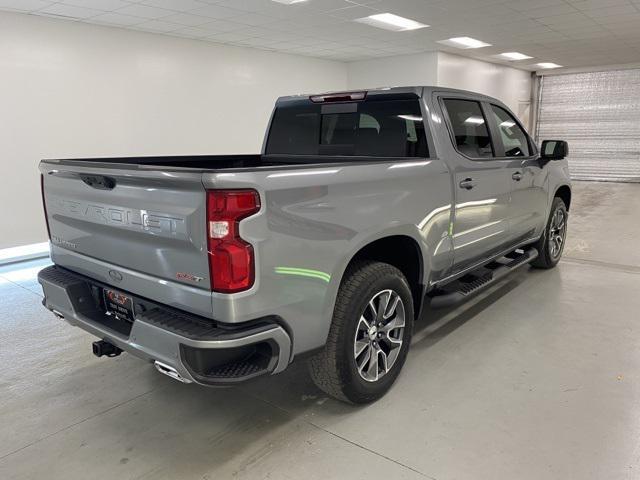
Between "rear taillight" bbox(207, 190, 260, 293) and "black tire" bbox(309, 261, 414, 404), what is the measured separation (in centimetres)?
65

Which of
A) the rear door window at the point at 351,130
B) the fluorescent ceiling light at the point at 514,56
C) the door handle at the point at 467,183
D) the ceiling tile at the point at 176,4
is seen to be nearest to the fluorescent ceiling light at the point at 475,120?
the door handle at the point at 467,183

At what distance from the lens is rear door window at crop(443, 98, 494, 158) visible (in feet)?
10.2

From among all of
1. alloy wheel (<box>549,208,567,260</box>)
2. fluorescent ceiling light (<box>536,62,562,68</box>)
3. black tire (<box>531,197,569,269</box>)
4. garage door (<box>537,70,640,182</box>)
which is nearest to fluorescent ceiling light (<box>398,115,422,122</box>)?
black tire (<box>531,197,569,269</box>)

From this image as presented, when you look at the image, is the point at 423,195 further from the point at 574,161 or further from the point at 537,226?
the point at 574,161

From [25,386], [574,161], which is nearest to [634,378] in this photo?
[25,386]

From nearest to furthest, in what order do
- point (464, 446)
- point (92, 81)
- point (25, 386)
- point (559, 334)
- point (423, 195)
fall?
point (464, 446)
point (423, 195)
point (25, 386)
point (559, 334)
point (92, 81)

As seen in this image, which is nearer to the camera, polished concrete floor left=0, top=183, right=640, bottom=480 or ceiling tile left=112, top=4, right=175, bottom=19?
polished concrete floor left=0, top=183, right=640, bottom=480

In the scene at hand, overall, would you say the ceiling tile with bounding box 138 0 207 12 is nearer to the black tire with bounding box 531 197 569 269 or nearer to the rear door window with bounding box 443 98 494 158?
the rear door window with bounding box 443 98 494 158

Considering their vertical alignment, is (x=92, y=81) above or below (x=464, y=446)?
above

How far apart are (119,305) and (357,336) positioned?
1.14 meters

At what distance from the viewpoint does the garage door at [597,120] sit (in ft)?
45.8

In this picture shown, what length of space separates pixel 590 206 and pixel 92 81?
9.25 metres

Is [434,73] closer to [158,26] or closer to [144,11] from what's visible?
[158,26]

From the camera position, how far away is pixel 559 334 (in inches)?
133
